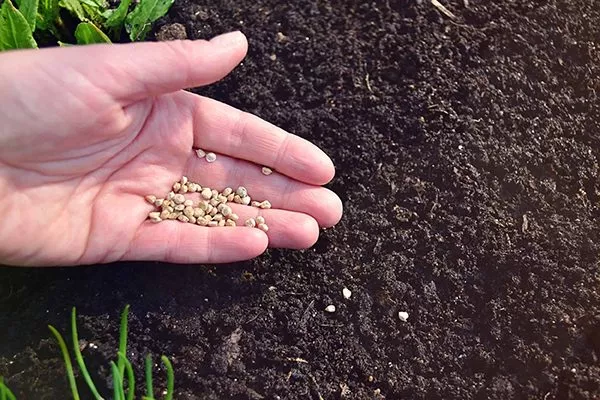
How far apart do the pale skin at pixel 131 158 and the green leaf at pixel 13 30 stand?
0.17 m

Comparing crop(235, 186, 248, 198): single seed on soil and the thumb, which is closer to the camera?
the thumb

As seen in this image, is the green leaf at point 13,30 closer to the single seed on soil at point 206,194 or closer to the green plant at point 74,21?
the green plant at point 74,21

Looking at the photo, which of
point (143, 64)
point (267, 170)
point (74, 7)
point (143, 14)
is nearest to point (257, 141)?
point (267, 170)

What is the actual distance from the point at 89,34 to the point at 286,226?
0.59 metres

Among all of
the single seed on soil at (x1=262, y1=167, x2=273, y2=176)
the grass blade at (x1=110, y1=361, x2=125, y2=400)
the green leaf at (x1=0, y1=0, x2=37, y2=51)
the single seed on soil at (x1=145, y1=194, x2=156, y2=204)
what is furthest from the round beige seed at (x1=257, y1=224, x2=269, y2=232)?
the green leaf at (x1=0, y1=0, x2=37, y2=51)

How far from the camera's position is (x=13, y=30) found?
1.44m

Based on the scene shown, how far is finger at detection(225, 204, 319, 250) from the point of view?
4.78 feet

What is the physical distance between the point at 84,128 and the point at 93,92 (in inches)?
3.1

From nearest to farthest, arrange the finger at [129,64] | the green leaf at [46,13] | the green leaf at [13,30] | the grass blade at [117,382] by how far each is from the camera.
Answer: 1. the grass blade at [117,382]
2. the finger at [129,64]
3. the green leaf at [13,30]
4. the green leaf at [46,13]

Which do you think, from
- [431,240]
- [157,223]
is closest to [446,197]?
[431,240]

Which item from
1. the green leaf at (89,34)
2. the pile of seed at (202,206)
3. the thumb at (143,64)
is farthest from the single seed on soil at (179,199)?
the green leaf at (89,34)

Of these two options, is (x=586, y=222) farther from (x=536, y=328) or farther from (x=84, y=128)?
(x=84, y=128)

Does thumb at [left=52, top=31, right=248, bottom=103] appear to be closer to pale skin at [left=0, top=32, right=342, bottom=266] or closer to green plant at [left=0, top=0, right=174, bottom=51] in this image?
pale skin at [left=0, top=32, right=342, bottom=266]

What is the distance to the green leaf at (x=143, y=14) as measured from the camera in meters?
1.61
